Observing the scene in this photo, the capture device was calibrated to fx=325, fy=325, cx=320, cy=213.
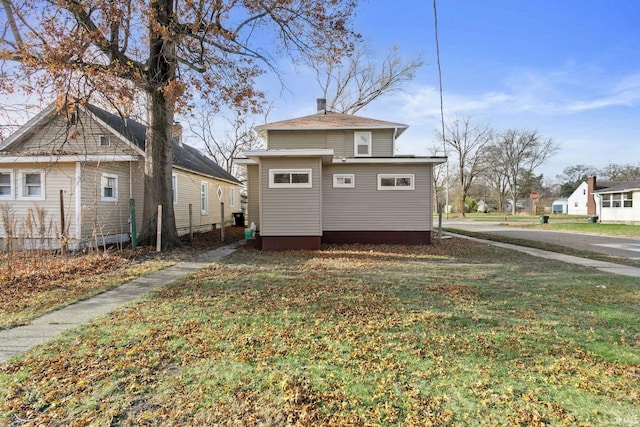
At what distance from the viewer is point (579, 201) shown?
53.4 m

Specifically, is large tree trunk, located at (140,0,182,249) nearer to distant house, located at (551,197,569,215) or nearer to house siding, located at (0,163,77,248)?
house siding, located at (0,163,77,248)

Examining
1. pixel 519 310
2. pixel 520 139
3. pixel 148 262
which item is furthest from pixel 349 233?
pixel 520 139

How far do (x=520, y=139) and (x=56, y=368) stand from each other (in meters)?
56.4

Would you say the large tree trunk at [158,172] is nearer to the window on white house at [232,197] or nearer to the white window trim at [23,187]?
the white window trim at [23,187]

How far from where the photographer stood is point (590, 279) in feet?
22.8

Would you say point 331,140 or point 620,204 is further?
point 620,204

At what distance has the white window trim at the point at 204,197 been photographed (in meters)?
17.9

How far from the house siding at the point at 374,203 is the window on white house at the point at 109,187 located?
784 cm

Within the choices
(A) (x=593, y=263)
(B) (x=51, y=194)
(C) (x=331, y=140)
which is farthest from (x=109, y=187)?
(A) (x=593, y=263)

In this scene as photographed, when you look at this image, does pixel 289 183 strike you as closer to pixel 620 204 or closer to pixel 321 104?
pixel 321 104

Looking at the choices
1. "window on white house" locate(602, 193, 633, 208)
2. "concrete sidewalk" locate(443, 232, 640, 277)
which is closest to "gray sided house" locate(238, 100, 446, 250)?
"concrete sidewalk" locate(443, 232, 640, 277)

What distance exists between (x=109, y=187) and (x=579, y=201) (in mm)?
65242

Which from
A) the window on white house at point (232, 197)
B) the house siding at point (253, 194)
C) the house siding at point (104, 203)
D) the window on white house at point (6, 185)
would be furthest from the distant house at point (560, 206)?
the window on white house at point (6, 185)

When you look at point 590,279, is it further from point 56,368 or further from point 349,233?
point 56,368
